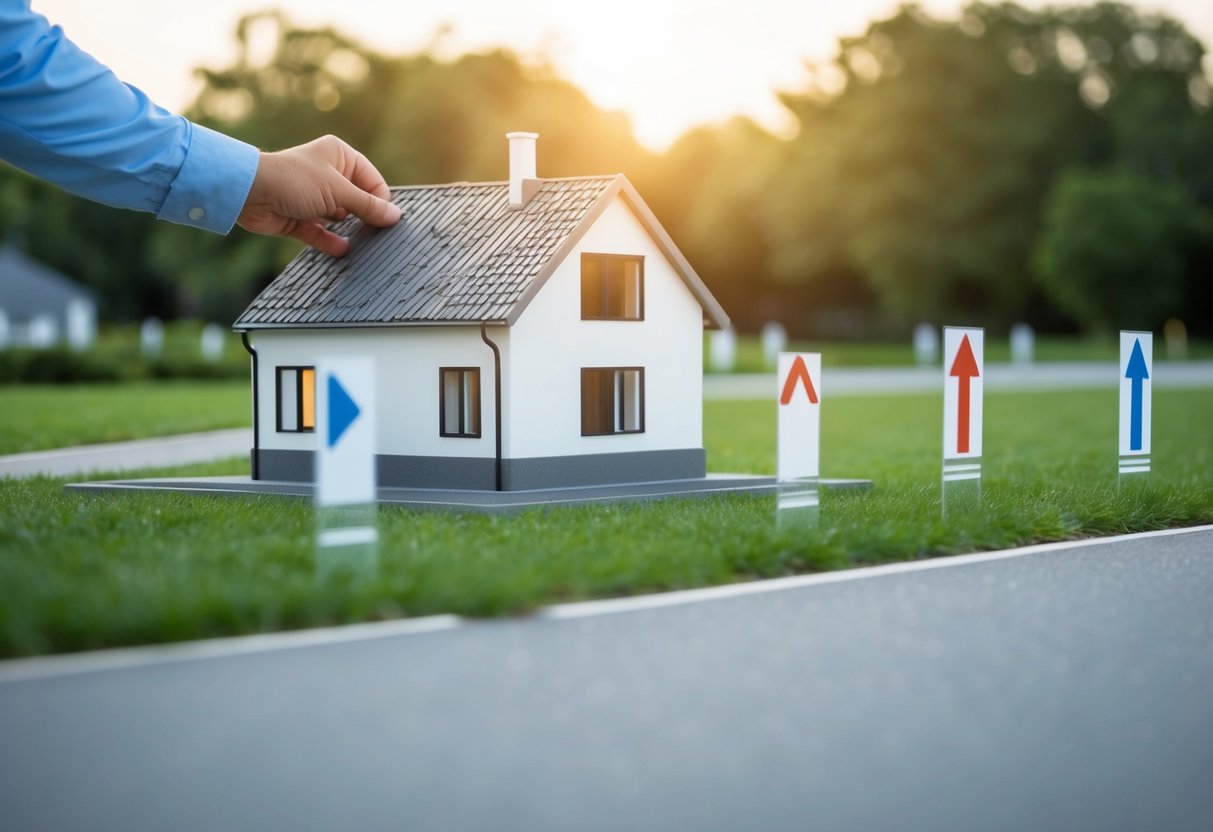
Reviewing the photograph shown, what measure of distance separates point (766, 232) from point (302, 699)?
78.2m

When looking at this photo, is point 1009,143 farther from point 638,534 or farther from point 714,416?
point 638,534

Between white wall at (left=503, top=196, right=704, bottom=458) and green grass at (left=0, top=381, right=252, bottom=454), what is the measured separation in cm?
1069

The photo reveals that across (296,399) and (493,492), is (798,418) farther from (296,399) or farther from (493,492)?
(296,399)

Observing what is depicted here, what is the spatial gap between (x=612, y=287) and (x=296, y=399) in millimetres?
3299

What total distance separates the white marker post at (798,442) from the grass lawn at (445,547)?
24 centimetres

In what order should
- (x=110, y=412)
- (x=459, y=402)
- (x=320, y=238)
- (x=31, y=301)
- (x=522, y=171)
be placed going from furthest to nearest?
(x=31, y=301) < (x=110, y=412) < (x=320, y=238) < (x=522, y=171) < (x=459, y=402)

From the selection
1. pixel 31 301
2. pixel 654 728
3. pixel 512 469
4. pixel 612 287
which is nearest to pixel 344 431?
pixel 654 728

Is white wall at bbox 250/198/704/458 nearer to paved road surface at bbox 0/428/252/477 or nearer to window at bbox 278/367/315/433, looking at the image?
window at bbox 278/367/315/433

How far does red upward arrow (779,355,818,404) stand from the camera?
10.9 meters

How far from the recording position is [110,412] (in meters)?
28.9

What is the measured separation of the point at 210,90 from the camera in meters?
82.7

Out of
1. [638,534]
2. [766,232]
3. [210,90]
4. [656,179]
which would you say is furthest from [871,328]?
[638,534]

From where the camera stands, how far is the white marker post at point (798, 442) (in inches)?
427

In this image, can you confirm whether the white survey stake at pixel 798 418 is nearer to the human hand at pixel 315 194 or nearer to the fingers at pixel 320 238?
the human hand at pixel 315 194
